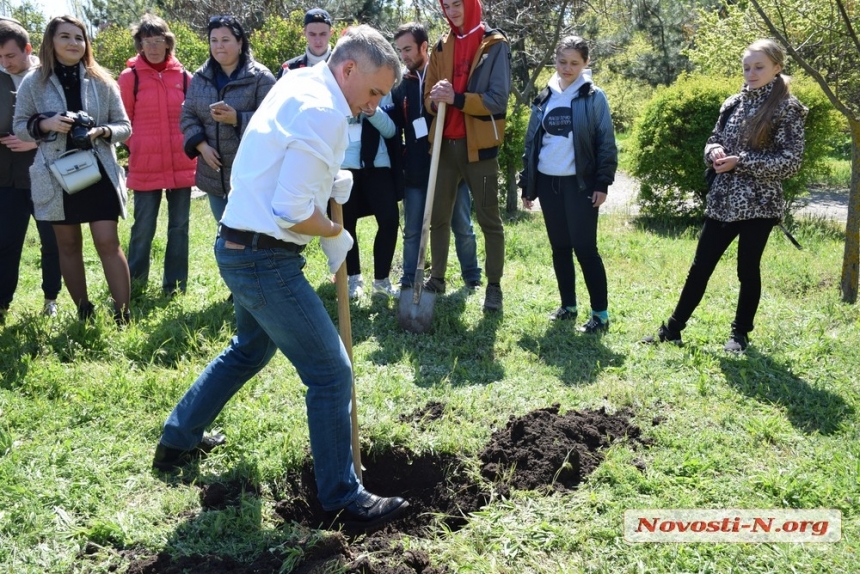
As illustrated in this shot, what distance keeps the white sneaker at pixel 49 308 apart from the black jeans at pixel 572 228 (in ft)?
12.1

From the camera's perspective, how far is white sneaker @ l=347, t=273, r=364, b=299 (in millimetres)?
6074

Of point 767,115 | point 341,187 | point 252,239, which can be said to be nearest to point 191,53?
point 767,115

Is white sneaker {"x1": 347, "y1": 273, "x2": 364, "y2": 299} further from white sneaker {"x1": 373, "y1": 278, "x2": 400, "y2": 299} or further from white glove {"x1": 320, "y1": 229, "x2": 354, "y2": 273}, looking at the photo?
white glove {"x1": 320, "y1": 229, "x2": 354, "y2": 273}

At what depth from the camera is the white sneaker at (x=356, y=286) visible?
607 cm

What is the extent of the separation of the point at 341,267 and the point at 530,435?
137 cm

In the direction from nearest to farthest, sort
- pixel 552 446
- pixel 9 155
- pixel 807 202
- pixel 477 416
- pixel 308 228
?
pixel 308 228 < pixel 552 446 < pixel 477 416 < pixel 9 155 < pixel 807 202

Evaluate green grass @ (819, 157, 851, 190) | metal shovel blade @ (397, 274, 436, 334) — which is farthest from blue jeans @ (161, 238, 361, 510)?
green grass @ (819, 157, 851, 190)

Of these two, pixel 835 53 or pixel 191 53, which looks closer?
pixel 835 53

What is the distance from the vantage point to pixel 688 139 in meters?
9.77

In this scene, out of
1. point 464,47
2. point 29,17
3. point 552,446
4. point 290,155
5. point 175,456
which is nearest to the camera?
point 290,155

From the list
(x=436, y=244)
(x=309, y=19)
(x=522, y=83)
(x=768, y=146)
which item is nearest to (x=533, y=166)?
(x=436, y=244)

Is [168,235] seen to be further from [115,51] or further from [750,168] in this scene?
[115,51]

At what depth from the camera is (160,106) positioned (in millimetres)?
5895

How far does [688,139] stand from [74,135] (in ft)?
24.5
